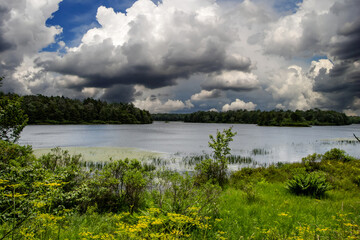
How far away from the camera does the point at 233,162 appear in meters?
22.5

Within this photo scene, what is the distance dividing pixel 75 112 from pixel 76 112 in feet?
2.04

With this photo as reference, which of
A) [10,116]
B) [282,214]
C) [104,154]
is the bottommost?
[104,154]

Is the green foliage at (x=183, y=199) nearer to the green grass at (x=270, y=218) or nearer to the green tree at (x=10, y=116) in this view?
the green grass at (x=270, y=218)

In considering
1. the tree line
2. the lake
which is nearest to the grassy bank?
the lake

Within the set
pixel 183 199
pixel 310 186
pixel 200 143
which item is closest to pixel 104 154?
pixel 200 143

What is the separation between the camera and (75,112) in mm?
131375

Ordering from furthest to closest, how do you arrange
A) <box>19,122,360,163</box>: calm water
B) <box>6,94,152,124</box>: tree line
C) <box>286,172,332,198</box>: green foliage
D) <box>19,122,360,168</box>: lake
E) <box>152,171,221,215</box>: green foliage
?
<box>6,94,152,124</box>: tree line < <box>19,122,360,163</box>: calm water < <box>19,122,360,168</box>: lake < <box>286,172,332,198</box>: green foliage < <box>152,171,221,215</box>: green foliage

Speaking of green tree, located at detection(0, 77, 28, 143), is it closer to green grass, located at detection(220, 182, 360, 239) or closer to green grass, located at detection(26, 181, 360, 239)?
green grass, located at detection(26, 181, 360, 239)

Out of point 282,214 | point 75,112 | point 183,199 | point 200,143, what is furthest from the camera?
point 75,112

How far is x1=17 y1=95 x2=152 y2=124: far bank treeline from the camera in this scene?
Result: 114m

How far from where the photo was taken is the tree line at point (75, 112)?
114000mm

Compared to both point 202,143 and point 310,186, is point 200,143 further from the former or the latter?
point 310,186

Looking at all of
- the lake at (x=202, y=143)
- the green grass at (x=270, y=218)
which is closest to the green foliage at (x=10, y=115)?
the green grass at (x=270, y=218)

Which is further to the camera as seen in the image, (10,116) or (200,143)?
(200,143)
